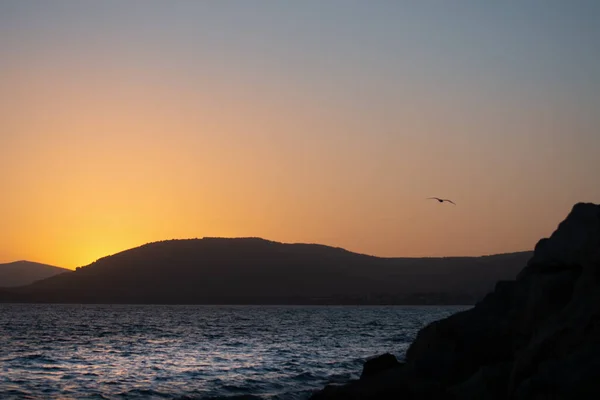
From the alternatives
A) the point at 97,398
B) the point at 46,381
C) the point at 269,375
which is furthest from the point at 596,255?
the point at 46,381

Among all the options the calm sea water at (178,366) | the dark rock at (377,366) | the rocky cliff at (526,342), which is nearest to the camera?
the rocky cliff at (526,342)

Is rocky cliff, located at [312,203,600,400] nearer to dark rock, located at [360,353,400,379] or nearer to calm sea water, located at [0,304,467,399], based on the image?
dark rock, located at [360,353,400,379]

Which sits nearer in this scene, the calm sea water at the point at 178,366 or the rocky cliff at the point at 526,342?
the rocky cliff at the point at 526,342

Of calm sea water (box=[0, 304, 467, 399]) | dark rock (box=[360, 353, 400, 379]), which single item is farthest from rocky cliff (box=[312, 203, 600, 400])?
calm sea water (box=[0, 304, 467, 399])

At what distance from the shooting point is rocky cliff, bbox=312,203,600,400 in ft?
52.4

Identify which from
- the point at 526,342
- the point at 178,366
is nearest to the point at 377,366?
the point at 526,342

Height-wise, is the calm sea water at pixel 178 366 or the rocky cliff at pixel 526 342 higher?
the rocky cliff at pixel 526 342

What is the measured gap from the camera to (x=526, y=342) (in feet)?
68.6

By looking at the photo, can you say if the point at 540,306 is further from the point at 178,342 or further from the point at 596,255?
the point at 178,342

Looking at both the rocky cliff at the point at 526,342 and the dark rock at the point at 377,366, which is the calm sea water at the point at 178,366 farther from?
the rocky cliff at the point at 526,342

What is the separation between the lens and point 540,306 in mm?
20266

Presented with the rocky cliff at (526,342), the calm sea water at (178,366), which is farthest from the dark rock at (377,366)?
the calm sea water at (178,366)

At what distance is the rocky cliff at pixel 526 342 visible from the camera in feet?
52.4

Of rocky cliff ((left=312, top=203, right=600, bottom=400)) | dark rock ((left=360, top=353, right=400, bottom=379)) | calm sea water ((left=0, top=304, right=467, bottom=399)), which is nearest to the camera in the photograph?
rocky cliff ((left=312, top=203, right=600, bottom=400))
